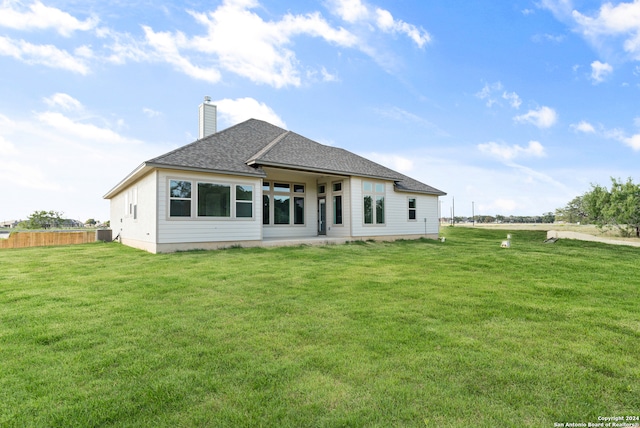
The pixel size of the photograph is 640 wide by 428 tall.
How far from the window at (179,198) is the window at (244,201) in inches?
71.4

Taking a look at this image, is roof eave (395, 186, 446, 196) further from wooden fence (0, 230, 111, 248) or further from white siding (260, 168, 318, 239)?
wooden fence (0, 230, 111, 248)

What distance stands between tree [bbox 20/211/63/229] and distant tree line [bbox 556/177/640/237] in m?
61.5

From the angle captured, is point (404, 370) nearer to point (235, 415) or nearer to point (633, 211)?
point (235, 415)

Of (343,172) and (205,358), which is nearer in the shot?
(205,358)

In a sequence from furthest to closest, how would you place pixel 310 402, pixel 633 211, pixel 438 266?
1. pixel 633 211
2. pixel 438 266
3. pixel 310 402

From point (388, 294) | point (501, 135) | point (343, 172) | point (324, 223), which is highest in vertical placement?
point (501, 135)

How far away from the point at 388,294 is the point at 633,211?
86.7 feet

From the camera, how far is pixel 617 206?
22.2 meters

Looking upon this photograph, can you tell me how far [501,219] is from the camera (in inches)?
3088

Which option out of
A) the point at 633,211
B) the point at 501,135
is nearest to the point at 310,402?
the point at 501,135

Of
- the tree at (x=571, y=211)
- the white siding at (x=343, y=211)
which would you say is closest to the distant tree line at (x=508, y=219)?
the tree at (x=571, y=211)

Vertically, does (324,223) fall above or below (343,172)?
below

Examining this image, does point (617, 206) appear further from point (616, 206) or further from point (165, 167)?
point (165, 167)

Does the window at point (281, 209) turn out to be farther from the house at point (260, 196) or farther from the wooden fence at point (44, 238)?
the wooden fence at point (44, 238)
